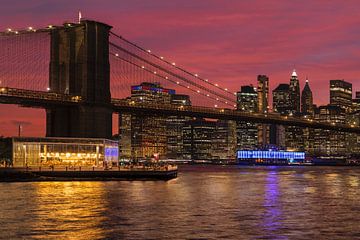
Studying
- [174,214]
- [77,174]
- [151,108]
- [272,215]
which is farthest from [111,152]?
[272,215]

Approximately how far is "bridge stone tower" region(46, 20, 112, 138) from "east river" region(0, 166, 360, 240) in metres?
30.7

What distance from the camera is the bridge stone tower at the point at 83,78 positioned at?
291 ft

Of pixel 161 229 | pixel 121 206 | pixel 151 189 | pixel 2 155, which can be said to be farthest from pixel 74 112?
pixel 161 229

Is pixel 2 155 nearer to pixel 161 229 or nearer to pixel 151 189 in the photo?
pixel 151 189

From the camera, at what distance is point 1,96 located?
3295 inches

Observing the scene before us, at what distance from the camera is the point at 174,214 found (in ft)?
A: 130

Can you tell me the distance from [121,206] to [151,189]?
1634 centimetres

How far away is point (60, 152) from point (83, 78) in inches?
431

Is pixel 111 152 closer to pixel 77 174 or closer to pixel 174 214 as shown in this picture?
pixel 77 174

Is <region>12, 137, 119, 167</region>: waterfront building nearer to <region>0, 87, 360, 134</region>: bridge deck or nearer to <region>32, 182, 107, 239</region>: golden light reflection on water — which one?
<region>0, 87, 360, 134</region>: bridge deck

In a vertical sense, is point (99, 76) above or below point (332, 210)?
above

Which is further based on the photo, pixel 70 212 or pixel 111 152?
pixel 111 152

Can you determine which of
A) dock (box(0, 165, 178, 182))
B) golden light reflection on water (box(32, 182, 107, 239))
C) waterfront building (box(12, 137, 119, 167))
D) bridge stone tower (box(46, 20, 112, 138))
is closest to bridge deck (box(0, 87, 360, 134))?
bridge stone tower (box(46, 20, 112, 138))

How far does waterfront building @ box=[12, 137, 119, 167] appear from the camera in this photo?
82.1 meters
